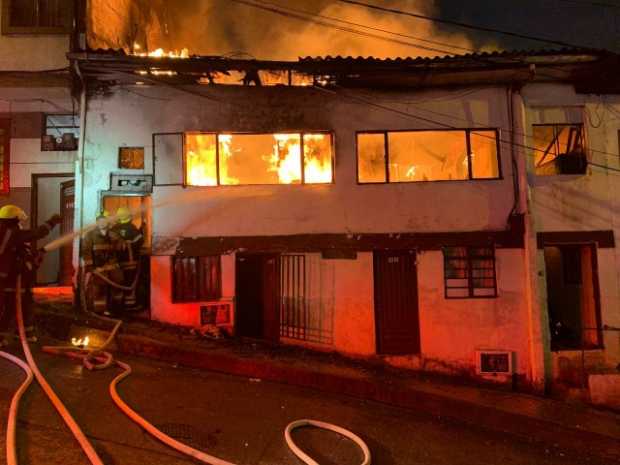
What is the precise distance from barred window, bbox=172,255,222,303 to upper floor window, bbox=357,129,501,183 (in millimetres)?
3815

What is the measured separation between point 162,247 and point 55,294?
2852 mm

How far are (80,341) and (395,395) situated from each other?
5738mm

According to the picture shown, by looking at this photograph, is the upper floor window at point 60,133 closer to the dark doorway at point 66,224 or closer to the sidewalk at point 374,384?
the dark doorway at point 66,224

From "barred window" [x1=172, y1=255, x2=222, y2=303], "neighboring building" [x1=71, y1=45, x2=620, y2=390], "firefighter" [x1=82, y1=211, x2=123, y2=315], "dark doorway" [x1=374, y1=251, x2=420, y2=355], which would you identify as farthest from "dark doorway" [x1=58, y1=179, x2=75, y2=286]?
"dark doorway" [x1=374, y1=251, x2=420, y2=355]

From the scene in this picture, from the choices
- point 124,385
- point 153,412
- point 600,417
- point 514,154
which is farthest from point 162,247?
point 600,417

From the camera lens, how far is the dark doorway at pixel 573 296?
1034cm

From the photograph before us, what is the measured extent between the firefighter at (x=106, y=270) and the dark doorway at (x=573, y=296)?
9.50 metres

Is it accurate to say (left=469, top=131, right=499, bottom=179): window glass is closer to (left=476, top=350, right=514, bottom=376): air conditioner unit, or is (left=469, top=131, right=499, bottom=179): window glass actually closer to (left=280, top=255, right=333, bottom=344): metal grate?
(left=476, top=350, right=514, bottom=376): air conditioner unit

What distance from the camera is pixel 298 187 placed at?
1024 cm

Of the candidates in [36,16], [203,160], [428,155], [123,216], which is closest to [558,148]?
[428,155]

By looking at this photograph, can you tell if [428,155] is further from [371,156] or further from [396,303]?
[396,303]

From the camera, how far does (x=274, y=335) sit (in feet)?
33.3

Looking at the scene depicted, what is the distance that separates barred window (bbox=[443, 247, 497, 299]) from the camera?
1020cm

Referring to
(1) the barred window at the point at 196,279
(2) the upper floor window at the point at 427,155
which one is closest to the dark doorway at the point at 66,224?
(1) the barred window at the point at 196,279
